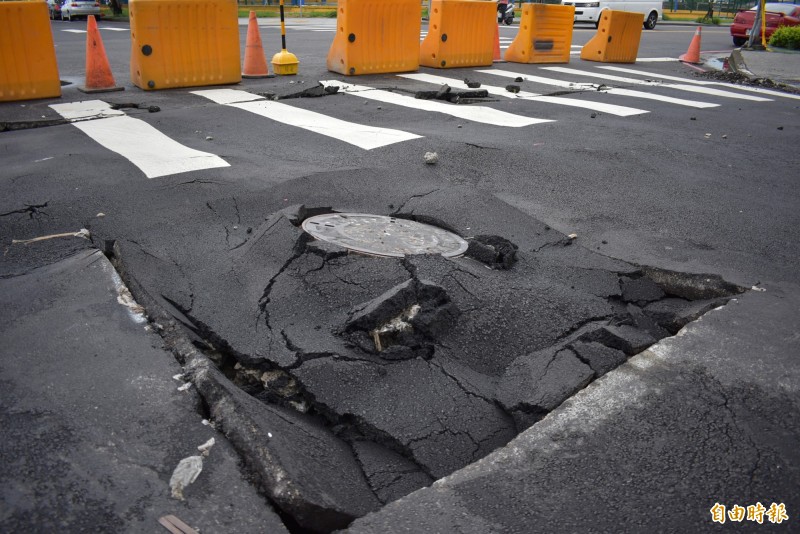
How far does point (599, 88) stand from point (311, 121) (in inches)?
228

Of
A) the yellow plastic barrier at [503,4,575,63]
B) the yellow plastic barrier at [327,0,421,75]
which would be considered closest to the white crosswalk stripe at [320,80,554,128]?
the yellow plastic barrier at [327,0,421,75]

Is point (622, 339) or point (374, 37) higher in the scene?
point (374, 37)

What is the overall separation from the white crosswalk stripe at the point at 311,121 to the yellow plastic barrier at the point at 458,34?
457cm

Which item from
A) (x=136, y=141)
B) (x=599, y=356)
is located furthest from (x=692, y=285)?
(x=136, y=141)

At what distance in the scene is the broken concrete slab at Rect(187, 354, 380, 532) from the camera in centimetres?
231

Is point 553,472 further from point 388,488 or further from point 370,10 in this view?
point 370,10

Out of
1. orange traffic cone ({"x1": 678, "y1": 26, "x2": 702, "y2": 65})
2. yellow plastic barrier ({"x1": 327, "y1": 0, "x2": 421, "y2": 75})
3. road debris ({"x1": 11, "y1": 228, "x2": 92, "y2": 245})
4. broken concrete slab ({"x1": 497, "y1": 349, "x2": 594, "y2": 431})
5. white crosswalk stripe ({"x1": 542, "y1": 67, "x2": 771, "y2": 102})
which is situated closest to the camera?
broken concrete slab ({"x1": 497, "y1": 349, "x2": 594, "y2": 431})

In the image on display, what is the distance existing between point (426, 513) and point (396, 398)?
80 cm

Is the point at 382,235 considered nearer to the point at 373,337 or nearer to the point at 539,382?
the point at 373,337

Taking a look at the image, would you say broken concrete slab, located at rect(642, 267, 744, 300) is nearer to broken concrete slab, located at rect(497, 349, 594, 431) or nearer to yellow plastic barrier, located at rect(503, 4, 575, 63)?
broken concrete slab, located at rect(497, 349, 594, 431)

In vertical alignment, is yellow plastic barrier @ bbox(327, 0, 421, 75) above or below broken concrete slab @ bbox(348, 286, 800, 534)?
above

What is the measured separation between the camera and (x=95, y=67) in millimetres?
9562

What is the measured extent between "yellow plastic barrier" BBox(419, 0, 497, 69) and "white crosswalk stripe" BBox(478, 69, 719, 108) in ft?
2.00

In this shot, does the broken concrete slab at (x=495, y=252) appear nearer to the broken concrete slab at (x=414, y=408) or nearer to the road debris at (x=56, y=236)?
the broken concrete slab at (x=414, y=408)
